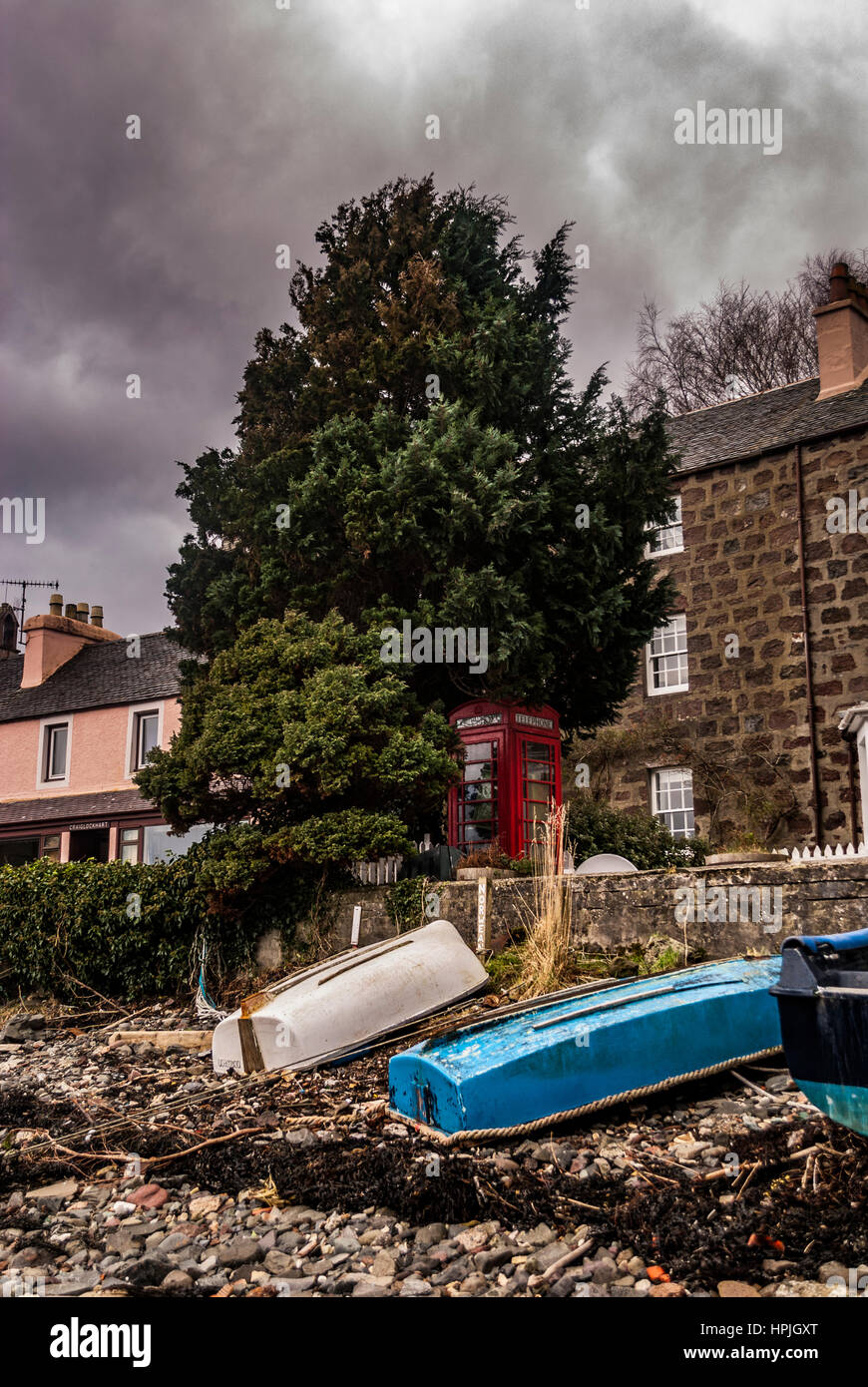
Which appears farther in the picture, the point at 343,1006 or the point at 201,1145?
the point at 343,1006

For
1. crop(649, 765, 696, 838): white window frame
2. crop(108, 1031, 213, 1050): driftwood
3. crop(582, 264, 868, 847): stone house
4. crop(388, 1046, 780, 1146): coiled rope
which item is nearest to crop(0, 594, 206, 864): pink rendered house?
crop(649, 765, 696, 838): white window frame

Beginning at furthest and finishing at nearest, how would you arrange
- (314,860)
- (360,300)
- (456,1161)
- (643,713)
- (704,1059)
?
(643,713) < (360,300) < (314,860) < (704,1059) < (456,1161)

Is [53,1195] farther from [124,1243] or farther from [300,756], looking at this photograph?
[300,756]

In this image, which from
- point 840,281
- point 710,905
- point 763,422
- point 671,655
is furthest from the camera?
point 763,422

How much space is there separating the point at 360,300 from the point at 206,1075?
10.4 meters

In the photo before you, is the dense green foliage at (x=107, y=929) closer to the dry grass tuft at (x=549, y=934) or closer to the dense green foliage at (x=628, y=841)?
the dry grass tuft at (x=549, y=934)

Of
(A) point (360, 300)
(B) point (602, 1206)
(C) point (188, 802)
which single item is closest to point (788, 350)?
(A) point (360, 300)

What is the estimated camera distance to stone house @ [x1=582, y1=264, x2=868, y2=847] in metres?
17.2

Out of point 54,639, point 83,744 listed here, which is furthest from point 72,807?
point 54,639

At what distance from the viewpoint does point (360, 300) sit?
47.9ft

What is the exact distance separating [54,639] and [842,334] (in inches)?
720

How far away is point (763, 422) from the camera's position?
19.7m

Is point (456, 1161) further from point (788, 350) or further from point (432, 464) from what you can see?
point (788, 350)

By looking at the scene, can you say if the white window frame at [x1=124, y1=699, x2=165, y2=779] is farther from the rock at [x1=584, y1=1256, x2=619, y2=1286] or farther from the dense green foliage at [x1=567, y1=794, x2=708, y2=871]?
the rock at [x1=584, y1=1256, x2=619, y2=1286]
